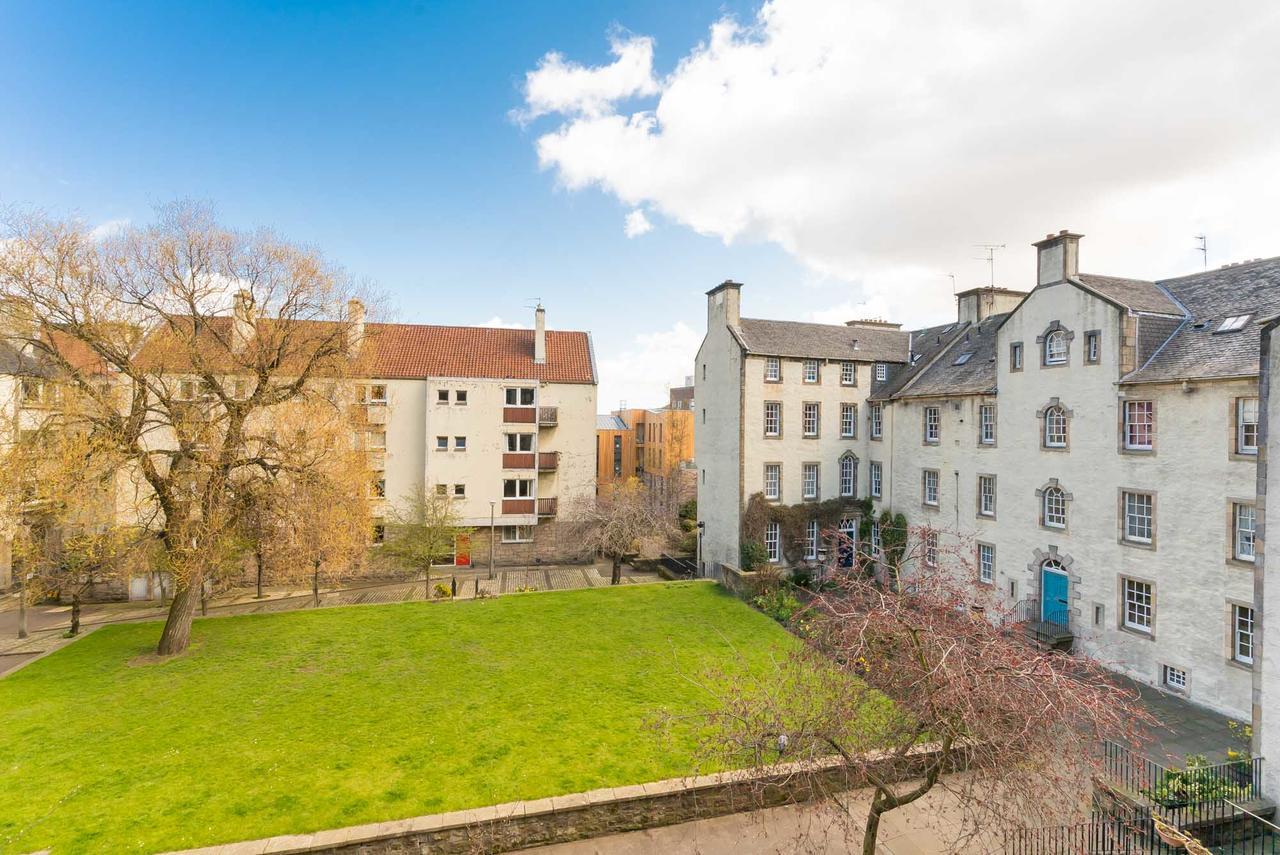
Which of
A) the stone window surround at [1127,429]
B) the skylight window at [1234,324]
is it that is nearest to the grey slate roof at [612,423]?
the stone window surround at [1127,429]

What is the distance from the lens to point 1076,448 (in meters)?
20.1

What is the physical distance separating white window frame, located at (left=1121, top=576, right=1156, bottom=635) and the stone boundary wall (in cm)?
1116

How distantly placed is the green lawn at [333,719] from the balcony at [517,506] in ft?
44.8

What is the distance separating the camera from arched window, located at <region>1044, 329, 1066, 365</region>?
2104 centimetres

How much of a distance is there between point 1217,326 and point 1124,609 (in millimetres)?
9288

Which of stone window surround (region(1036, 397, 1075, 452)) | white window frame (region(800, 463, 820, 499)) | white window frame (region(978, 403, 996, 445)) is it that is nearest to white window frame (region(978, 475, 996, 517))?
white window frame (region(978, 403, 996, 445))

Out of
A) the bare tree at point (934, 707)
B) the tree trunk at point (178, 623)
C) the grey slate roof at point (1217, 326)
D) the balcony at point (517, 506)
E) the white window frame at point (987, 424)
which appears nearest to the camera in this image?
the bare tree at point (934, 707)

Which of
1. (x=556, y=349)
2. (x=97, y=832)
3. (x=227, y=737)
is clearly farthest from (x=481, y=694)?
(x=556, y=349)

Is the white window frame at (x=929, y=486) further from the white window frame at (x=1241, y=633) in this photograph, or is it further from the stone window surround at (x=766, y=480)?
the white window frame at (x=1241, y=633)

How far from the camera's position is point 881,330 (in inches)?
1330

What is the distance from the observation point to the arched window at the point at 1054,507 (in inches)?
813

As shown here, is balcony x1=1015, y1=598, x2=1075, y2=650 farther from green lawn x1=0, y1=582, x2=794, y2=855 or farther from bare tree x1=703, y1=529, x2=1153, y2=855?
bare tree x1=703, y1=529, x2=1153, y2=855

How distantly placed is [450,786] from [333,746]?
3.66 meters

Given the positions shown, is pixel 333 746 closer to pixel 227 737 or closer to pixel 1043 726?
pixel 227 737
